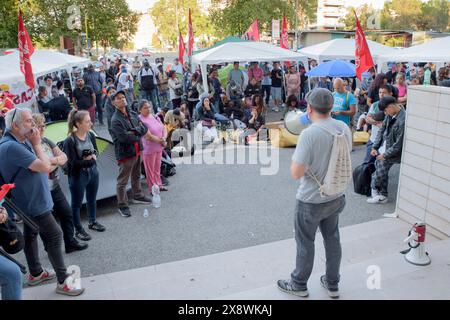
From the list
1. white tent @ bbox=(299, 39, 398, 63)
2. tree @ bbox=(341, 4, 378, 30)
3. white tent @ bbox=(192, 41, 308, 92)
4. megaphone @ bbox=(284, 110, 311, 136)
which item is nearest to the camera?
megaphone @ bbox=(284, 110, 311, 136)

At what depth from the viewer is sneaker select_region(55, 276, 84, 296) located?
12.3 ft

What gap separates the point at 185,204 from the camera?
626cm

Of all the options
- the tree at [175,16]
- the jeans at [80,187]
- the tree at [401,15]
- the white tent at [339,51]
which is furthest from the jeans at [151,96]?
the tree at [401,15]

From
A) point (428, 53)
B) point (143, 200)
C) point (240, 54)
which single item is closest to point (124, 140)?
point (143, 200)

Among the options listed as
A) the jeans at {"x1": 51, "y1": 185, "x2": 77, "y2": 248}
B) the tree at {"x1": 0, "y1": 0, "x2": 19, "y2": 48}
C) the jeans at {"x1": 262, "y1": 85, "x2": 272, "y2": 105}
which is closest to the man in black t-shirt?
the jeans at {"x1": 262, "y1": 85, "x2": 272, "y2": 105}

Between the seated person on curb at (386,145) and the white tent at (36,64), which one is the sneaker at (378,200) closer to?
the seated person on curb at (386,145)

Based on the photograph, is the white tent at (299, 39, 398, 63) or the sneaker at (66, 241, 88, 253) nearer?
the sneaker at (66, 241, 88, 253)

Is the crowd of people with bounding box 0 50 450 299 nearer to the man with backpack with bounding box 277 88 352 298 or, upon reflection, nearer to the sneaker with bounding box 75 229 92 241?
the sneaker with bounding box 75 229 92 241

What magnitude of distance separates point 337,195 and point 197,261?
1869 millimetres

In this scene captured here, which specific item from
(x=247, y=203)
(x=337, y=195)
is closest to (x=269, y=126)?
(x=247, y=203)

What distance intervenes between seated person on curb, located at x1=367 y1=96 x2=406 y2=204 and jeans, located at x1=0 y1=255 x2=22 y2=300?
470cm

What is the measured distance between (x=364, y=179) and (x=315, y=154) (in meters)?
3.72

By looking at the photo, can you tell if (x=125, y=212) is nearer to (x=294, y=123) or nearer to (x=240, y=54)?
(x=294, y=123)

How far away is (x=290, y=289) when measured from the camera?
11.1 feet
